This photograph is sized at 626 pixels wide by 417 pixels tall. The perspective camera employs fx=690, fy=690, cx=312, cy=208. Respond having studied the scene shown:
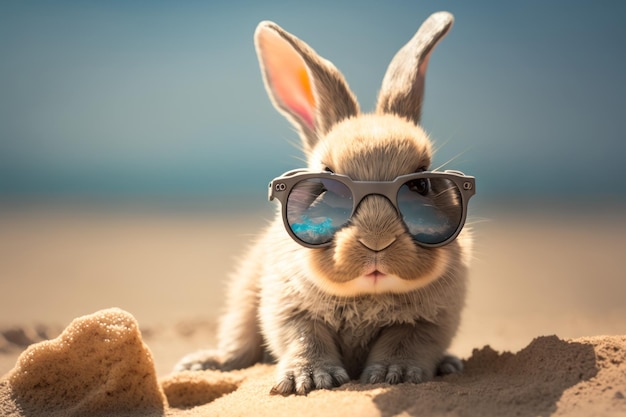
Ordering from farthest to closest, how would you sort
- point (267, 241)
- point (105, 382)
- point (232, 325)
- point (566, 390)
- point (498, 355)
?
point (232, 325) < point (267, 241) < point (498, 355) < point (105, 382) < point (566, 390)

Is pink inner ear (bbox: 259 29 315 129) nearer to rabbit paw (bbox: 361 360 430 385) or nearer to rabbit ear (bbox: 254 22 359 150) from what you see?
rabbit ear (bbox: 254 22 359 150)

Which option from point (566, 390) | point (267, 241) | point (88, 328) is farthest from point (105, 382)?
point (566, 390)

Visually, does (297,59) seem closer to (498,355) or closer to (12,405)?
(498,355)

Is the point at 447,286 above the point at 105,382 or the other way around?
above

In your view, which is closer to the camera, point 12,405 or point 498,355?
point 12,405

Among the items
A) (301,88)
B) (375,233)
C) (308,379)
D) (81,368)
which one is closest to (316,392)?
(308,379)

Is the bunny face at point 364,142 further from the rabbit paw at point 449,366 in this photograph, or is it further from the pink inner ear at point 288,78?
the rabbit paw at point 449,366

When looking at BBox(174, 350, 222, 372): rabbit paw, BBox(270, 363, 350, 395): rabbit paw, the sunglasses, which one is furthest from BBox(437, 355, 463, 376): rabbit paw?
BBox(174, 350, 222, 372): rabbit paw
